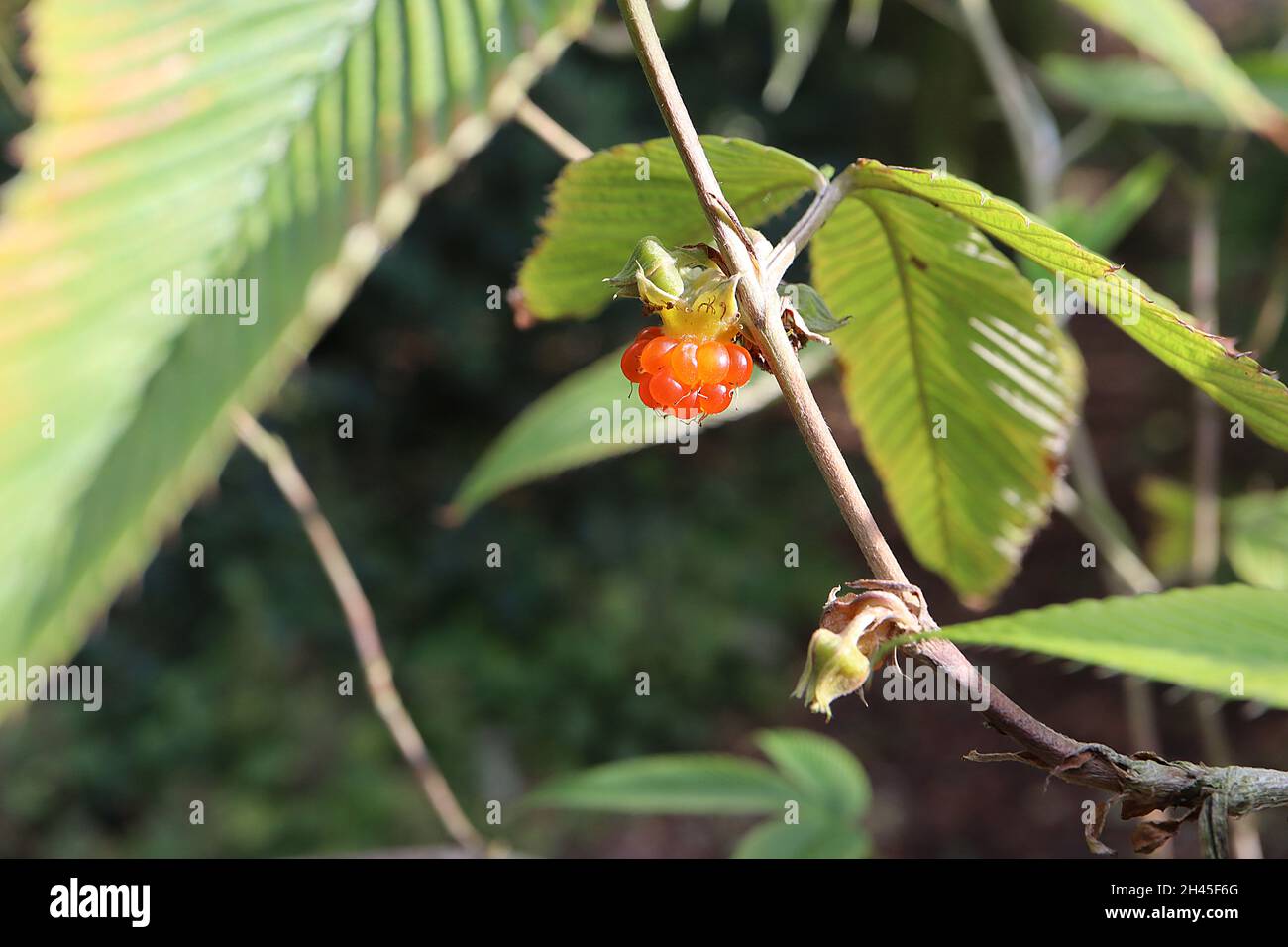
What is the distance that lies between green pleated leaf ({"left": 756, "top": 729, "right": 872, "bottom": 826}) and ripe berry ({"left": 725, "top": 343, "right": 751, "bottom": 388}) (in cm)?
63

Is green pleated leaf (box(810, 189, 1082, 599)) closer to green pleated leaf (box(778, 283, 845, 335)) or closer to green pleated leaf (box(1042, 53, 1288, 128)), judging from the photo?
green pleated leaf (box(778, 283, 845, 335))

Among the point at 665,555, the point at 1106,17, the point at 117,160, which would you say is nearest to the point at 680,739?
the point at 665,555

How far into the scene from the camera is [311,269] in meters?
0.20

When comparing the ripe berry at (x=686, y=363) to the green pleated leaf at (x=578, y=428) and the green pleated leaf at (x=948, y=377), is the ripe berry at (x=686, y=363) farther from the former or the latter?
the green pleated leaf at (x=578, y=428)

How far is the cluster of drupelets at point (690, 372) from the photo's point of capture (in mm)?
316

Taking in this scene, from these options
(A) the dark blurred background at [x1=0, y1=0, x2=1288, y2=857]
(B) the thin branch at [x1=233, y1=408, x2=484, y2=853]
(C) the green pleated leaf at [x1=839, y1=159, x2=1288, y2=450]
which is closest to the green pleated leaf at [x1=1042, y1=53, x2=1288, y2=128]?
(C) the green pleated leaf at [x1=839, y1=159, x2=1288, y2=450]

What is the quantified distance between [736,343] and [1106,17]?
0.23 meters

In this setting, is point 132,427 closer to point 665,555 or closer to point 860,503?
point 860,503

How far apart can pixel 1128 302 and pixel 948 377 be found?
0.51 ft

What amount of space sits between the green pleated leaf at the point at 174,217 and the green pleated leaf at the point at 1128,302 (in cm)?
12

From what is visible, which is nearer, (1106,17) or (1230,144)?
(1106,17)

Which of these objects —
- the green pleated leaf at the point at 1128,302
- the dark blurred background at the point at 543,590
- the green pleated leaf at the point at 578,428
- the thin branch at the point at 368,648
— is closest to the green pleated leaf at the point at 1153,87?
the green pleated leaf at the point at 578,428

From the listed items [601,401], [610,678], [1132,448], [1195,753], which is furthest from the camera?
[1132,448]

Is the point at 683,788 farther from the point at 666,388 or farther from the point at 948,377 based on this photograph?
the point at 666,388
